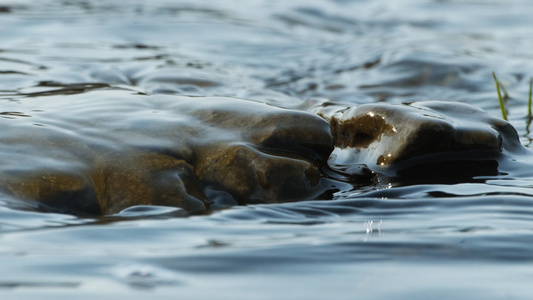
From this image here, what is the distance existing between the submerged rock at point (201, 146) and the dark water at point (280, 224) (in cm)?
13

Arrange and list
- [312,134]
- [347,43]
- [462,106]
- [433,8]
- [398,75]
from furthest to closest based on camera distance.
A: [433,8] → [347,43] → [398,75] → [462,106] → [312,134]

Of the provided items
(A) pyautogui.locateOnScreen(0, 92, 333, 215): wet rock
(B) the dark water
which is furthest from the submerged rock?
(B) the dark water

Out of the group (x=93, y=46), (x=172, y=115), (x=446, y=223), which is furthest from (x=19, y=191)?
(x=93, y=46)

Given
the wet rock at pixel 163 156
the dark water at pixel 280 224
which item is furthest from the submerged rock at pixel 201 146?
the dark water at pixel 280 224

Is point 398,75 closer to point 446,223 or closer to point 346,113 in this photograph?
point 346,113

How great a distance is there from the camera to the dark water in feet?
7.33

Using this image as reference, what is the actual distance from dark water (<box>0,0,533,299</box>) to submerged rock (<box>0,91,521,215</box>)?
0.13 m

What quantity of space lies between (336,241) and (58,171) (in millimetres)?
1070

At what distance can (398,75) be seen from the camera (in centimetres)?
706

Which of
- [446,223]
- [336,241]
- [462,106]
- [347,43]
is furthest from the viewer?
[347,43]

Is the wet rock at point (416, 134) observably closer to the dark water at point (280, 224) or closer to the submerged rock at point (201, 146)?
the submerged rock at point (201, 146)

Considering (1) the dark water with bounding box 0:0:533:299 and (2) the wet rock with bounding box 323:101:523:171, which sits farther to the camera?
(2) the wet rock with bounding box 323:101:523:171

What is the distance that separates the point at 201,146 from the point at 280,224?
0.60 metres

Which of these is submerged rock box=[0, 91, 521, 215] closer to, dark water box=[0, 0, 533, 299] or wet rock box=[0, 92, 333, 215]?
wet rock box=[0, 92, 333, 215]
